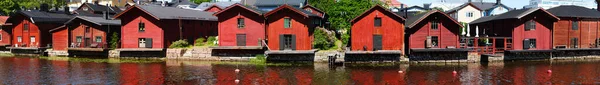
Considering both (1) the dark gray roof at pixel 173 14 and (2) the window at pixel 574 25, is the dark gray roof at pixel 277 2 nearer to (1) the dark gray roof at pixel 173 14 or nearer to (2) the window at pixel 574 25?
(1) the dark gray roof at pixel 173 14

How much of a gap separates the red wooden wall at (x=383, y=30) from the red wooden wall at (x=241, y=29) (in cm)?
847

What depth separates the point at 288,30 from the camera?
44.8 meters

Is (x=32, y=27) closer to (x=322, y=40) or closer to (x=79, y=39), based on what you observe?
(x=79, y=39)

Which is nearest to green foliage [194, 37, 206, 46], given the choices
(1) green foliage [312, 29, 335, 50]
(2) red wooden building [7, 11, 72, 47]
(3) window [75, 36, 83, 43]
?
(1) green foliage [312, 29, 335, 50]

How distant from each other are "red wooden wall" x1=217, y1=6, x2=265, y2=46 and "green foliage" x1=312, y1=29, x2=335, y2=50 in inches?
176

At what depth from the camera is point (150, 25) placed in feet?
161

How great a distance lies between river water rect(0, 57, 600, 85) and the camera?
31875 mm

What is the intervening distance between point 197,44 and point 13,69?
16.1m

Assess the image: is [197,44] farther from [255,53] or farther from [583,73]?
[583,73]

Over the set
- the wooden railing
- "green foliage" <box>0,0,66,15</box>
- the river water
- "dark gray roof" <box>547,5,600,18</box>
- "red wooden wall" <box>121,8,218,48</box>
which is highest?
"green foliage" <box>0,0,66,15</box>

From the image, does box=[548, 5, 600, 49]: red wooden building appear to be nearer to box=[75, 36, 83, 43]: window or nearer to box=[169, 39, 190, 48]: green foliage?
box=[169, 39, 190, 48]: green foliage

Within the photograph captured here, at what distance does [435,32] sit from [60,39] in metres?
35.8

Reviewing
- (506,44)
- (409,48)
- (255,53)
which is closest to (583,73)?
(506,44)

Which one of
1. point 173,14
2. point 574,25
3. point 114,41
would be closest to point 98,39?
point 114,41
